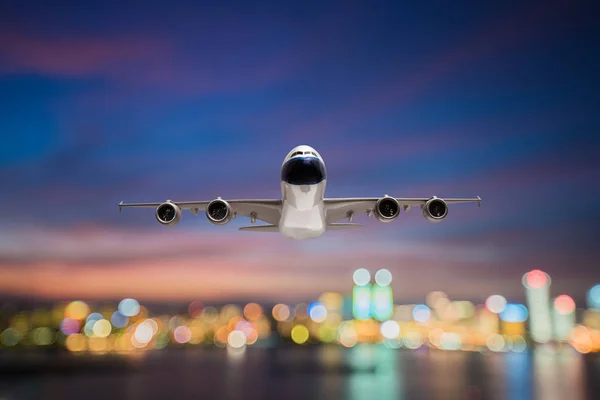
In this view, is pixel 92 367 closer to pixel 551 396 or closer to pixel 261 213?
pixel 261 213

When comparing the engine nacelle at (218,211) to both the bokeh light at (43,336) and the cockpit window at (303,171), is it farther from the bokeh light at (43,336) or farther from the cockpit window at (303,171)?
the bokeh light at (43,336)

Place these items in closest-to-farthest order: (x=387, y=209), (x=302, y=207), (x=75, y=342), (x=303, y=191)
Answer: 1. (x=303, y=191)
2. (x=302, y=207)
3. (x=387, y=209)
4. (x=75, y=342)

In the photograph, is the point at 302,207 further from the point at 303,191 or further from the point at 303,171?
the point at 303,171

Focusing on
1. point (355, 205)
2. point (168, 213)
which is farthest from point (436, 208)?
point (168, 213)

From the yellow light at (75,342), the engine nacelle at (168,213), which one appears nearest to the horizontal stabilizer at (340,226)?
the engine nacelle at (168,213)

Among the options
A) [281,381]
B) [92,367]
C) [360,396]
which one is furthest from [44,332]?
[360,396]

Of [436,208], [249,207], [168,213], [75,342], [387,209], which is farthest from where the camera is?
[75,342]

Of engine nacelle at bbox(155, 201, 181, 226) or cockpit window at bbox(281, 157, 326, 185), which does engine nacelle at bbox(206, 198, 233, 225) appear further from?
cockpit window at bbox(281, 157, 326, 185)

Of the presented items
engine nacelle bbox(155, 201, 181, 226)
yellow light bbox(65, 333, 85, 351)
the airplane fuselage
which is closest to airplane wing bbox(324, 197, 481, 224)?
A: the airplane fuselage
